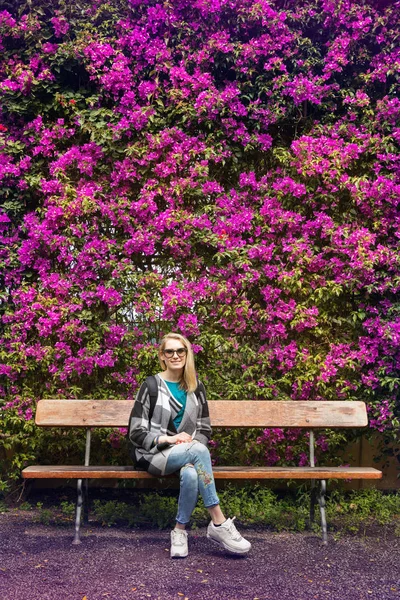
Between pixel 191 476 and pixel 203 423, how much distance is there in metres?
0.48

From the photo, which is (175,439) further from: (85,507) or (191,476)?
(85,507)

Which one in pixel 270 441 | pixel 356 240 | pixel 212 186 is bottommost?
pixel 270 441

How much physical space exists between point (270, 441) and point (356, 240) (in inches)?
68.1

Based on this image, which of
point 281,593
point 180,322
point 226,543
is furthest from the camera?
point 180,322

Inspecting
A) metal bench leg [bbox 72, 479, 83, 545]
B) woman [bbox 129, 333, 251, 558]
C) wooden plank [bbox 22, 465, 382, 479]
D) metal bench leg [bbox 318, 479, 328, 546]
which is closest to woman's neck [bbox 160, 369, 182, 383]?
woman [bbox 129, 333, 251, 558]

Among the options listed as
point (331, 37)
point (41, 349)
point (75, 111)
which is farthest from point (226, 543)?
point (331, 37)

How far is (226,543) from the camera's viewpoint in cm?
400

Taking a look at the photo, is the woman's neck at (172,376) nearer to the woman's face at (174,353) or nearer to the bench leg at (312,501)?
the woman's face at (174,353)

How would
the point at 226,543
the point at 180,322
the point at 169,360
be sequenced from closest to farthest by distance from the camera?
the point at 226,543 < the point at 169,360 < the point at 180,322

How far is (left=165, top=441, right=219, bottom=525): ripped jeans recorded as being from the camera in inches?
159

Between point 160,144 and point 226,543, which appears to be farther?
point 160,144

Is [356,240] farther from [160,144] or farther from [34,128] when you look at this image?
[34,128]

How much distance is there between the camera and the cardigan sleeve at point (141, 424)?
422 cm

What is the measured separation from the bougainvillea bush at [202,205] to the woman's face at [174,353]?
0.81 meters
